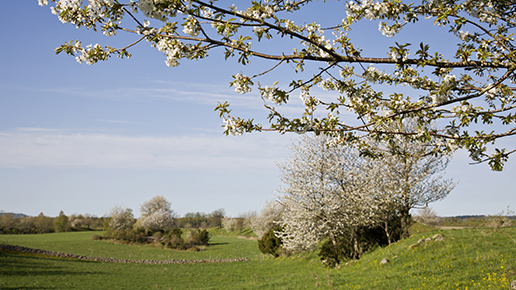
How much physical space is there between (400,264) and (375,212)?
17.7 feet

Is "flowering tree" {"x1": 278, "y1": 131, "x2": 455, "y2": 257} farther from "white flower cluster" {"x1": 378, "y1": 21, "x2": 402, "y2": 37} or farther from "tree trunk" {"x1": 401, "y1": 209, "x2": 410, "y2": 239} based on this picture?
"white flower cluster" {"x1": 378, "y1": 21, "x2": 402, "y2": 37}

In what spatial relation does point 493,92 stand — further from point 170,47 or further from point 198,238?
point 198,238

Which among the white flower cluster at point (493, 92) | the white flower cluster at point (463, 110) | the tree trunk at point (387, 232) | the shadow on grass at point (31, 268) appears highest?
the white flower cluster at point (493, 92)

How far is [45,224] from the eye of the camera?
62594mm

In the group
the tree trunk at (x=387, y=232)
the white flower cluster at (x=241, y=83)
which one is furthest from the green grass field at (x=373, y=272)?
the white flower cluster at (x=241, y=83)

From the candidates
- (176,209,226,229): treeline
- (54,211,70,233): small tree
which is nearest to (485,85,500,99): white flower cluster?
(54,211,70,233): small tree

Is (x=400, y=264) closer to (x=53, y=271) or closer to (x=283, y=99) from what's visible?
(x=283, y=99)

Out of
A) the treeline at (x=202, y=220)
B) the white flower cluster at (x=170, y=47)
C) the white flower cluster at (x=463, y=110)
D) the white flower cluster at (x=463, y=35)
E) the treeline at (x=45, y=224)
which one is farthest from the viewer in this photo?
the treeline at (x=202, y=220)

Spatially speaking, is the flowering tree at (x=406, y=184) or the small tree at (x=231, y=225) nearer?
the flowering tree at (x=406, y=184)

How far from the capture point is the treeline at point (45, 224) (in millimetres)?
56750

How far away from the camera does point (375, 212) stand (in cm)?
1705

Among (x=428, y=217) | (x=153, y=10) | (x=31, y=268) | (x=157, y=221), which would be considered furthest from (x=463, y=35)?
(x=157, y=221)

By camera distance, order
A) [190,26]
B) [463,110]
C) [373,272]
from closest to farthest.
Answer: [190,26] → [463,110] → [373,272]

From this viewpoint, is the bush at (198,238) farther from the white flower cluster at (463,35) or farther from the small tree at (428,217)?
the white flower cluster at (463,35)
